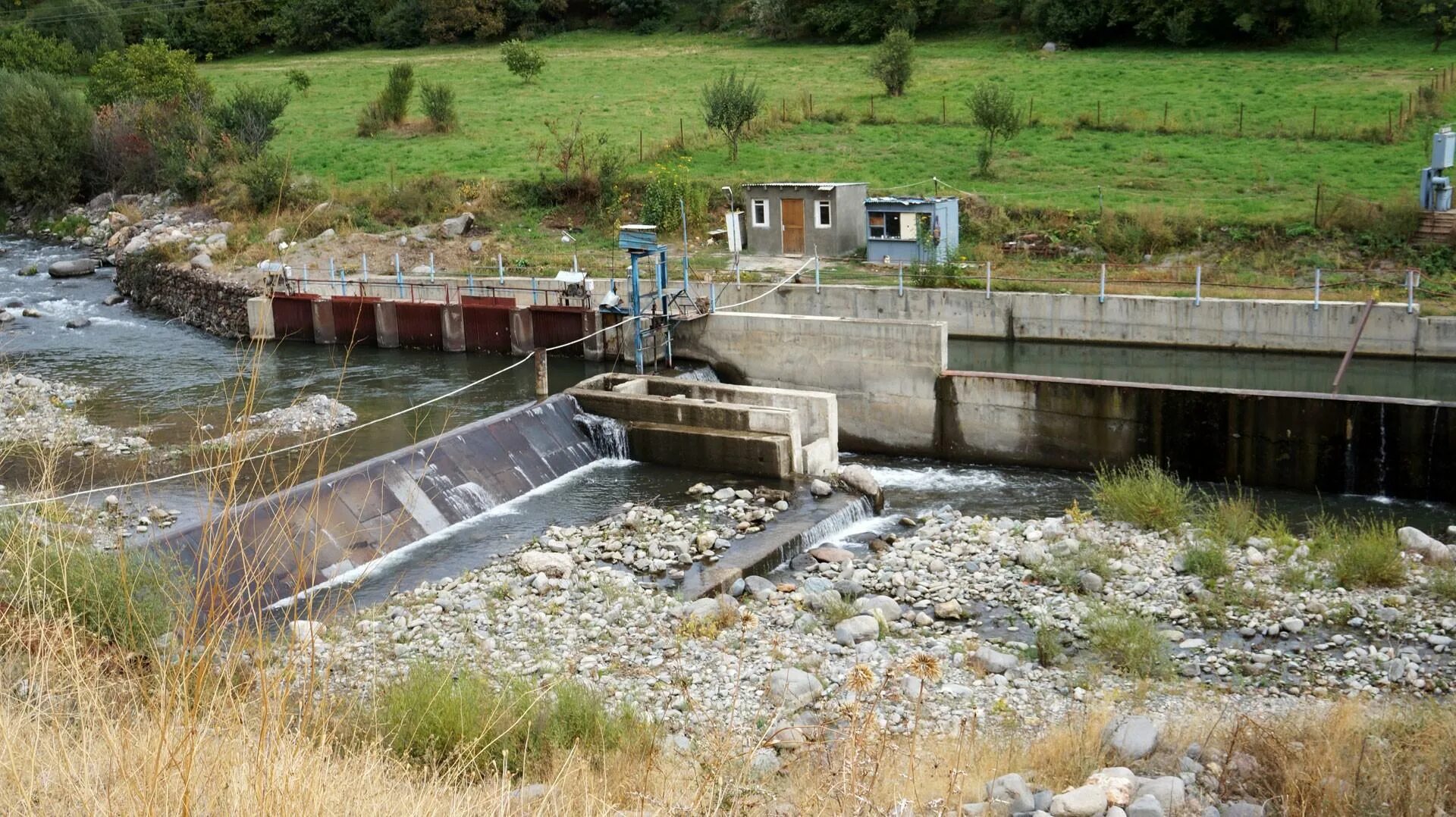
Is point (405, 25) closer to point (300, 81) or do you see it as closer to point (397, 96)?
point (300, 81)

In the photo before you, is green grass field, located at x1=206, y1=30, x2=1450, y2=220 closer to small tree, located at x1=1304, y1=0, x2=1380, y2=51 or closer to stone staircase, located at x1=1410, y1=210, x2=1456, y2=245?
small tree, located at x1=1304, y1=0, x2=1380, y2=51

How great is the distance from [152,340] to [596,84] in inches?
1160

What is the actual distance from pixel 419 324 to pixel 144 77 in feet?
101

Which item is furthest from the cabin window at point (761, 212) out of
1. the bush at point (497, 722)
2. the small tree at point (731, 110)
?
the bush at point (497, 722)

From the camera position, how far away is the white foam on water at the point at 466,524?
15328 millimetres

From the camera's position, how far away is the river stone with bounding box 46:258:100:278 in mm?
39469

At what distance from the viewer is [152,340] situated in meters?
31.3

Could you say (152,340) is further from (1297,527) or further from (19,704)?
(19,704)

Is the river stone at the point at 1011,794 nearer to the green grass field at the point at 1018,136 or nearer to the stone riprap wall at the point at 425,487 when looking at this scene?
the stone riprap wall at the point at 425,487

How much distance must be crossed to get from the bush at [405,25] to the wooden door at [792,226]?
47.6 metres

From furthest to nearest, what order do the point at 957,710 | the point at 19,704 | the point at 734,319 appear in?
1. the point at 734,319
2. the point at 957,710
3. the point at 19,704

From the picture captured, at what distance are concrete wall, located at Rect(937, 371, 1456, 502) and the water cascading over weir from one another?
2879 millimetres

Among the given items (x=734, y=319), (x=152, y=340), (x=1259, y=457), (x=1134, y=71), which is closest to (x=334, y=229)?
(x=152, y=340)

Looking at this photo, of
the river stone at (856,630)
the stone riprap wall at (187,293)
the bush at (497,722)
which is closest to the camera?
the bush at (497,722)
